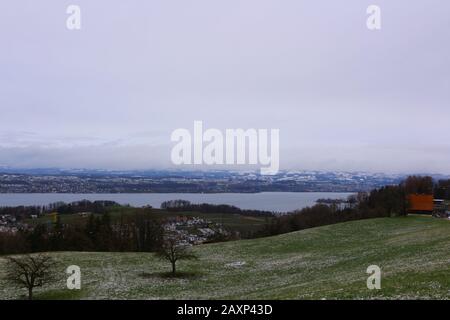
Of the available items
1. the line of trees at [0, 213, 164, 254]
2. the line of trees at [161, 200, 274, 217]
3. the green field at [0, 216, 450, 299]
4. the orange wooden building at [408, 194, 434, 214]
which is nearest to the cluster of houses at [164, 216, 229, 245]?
the line of trees at [0, 213, 164, 254]


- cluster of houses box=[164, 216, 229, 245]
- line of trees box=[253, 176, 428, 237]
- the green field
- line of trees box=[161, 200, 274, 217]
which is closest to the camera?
the green field

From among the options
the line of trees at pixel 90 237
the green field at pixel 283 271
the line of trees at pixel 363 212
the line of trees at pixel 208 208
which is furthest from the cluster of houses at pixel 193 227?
the green field at pixel 283 271

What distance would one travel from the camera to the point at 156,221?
89.0m

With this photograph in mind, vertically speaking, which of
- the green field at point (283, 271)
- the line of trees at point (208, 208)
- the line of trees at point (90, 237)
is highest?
the green field at point (283, 271)

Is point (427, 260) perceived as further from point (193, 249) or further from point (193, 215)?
point (193, 215)

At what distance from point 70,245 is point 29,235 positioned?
24.0 feet

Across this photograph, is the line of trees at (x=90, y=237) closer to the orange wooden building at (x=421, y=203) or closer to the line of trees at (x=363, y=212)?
the line of trees at (x=363, y=212)

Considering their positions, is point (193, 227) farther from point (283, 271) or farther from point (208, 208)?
point (283, 271)

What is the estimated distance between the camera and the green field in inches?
944

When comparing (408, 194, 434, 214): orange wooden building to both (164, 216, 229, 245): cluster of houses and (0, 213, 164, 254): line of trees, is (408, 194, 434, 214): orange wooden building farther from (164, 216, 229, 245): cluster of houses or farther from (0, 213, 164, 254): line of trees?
(0, 213, 164, 254): line of trees

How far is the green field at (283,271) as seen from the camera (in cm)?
2397

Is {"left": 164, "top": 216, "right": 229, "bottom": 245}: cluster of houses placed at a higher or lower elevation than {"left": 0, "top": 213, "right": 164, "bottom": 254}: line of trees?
lower

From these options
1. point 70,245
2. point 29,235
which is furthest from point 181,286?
point 29,235
